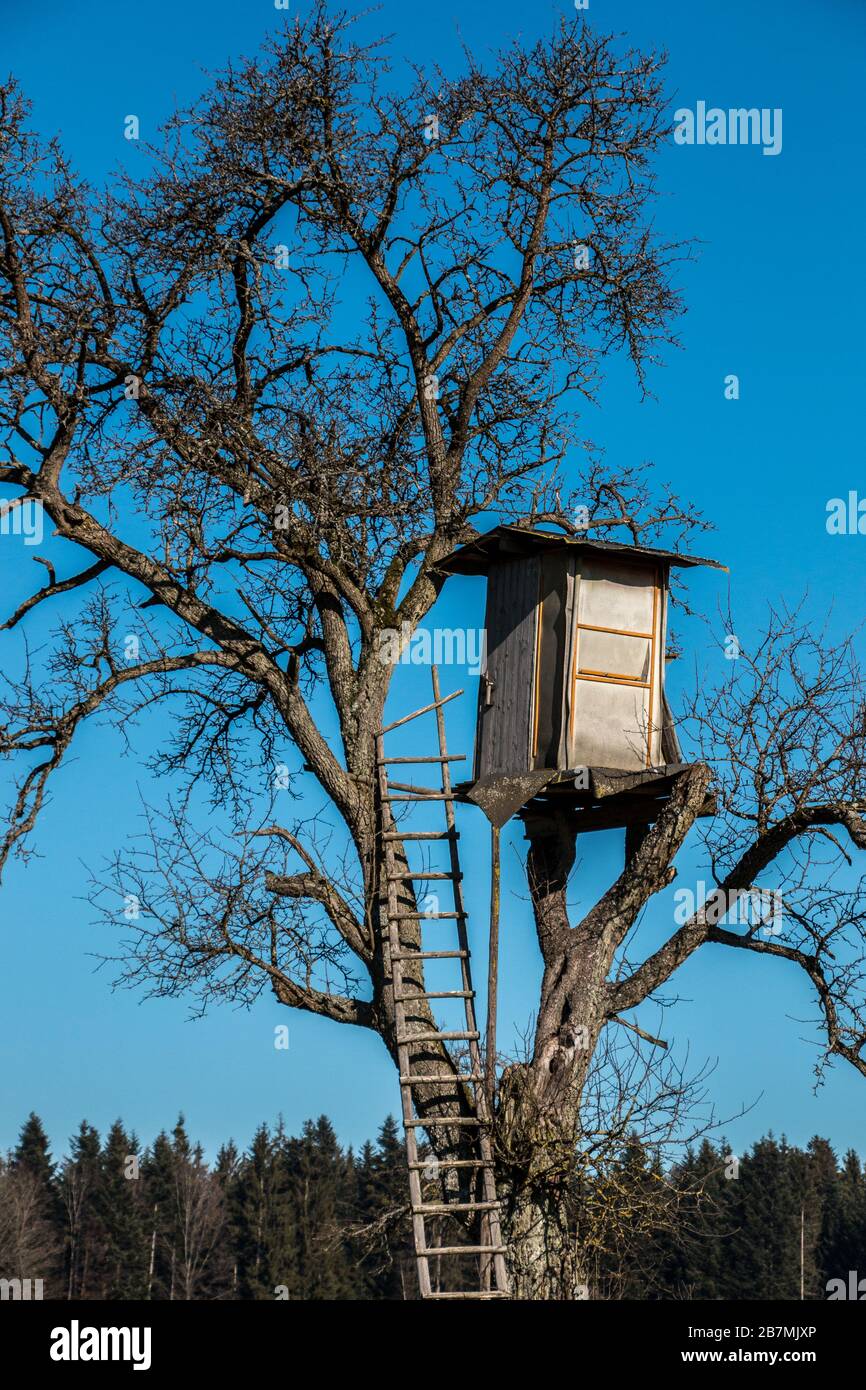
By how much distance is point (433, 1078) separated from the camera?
1104cm

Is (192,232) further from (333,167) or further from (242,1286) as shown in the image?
(242,1286)

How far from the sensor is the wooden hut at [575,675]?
456 inches

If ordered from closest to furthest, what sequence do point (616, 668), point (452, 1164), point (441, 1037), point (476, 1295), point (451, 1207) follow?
point (476, 1295) < point (451, 1207) < point (452, 1164) < point (441, 1037) < point (616, 668)

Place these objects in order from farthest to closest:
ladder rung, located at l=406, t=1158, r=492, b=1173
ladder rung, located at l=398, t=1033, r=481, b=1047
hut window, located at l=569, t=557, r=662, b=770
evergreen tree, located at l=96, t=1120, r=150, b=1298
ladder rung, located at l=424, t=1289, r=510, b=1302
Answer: evergreen tree, located at l=96, t=1120, r=150, b=1298
hut window, located at l=569, t=557, r=662, b=770
ladder rung, located at l=398, t=1033, r=481, b=1047
ladder rung, located at l=406, t=1158, r=492, b=1173
ladder rung, located at l=424, t=1289, r=510, b=1302

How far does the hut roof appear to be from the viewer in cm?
1183

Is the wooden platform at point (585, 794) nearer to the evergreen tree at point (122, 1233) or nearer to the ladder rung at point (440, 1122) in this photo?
the ladder rung at point (440, 1122)

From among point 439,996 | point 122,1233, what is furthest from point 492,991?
point 122,1233

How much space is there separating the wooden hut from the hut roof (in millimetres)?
11

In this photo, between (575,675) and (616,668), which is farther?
(616,668)

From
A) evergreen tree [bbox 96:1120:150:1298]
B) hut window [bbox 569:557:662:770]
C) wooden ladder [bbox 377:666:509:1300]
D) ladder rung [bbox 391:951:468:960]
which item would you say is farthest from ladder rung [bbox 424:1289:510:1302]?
evergreen tree [bbox 96:1120:150:1298]

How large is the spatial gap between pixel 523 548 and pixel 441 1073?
4091 millimetres

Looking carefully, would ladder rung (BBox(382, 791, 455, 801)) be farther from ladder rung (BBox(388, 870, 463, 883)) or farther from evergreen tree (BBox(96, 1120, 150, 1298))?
evergreen tree (BBox(96, 1120, 150, 1298))

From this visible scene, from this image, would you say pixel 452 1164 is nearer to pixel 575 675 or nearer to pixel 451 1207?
pixel 451 1207

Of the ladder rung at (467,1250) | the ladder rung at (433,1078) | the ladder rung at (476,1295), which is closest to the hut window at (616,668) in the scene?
the ladder rung at (433,1078)
